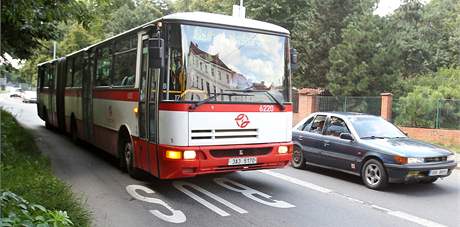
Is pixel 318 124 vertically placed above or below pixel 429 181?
above

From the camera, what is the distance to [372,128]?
1001 centimetres

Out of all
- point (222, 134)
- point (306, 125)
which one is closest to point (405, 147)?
point (306, 125)

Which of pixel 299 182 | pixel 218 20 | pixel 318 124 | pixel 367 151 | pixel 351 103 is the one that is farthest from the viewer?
pixel 351 103

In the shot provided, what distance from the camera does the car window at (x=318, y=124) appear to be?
10734mm

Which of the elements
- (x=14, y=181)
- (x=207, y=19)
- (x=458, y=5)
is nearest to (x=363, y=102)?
(x=207, y=19)

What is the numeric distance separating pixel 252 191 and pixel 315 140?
8.87ft

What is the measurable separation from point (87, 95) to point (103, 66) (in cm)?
173

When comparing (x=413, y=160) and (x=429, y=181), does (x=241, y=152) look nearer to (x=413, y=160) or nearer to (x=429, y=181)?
(x=413, y=160)

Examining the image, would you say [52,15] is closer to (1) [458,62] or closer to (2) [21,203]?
(2) [21,203]

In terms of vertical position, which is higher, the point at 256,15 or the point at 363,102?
the point at 256,15

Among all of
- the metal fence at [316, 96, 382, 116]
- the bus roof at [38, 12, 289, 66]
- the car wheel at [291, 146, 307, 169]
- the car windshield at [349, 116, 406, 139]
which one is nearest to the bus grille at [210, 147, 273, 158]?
the bus roof at [38, 12, 289, 66]

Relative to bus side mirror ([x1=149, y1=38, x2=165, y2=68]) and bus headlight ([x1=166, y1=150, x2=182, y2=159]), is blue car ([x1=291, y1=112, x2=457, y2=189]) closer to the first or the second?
bus headlight ([x1=166, y1=150, x2=182, y2=159])

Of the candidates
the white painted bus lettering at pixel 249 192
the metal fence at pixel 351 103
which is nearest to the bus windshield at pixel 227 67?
the white painted bus lettering at pixel 249 192

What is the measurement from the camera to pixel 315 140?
34.9 feet
